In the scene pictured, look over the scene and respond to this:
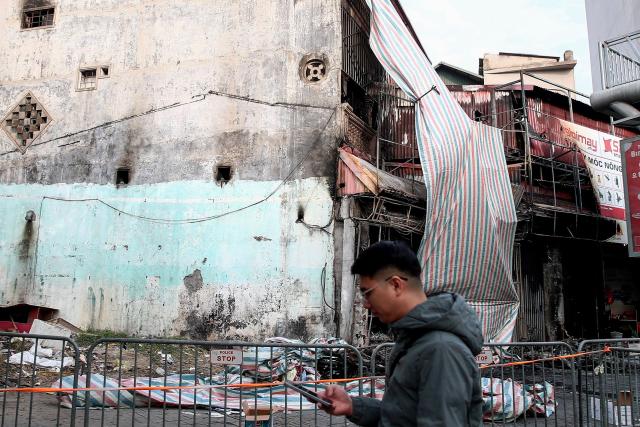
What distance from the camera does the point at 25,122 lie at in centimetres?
1508

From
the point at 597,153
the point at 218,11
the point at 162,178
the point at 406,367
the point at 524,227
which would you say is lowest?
the point at 406,367

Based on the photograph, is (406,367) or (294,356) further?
(294,356)

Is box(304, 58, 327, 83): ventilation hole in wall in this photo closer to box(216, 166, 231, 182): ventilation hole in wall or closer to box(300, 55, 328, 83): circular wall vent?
box(300, 55, 328, 83): circular wall vent

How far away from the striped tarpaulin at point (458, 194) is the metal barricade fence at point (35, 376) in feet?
21.2

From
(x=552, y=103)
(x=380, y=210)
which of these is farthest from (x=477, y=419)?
(x=552, y=103)

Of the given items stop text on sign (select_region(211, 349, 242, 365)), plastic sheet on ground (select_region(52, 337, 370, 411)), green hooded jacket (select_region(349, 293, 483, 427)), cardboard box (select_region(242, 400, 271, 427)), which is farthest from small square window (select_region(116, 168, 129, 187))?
green hooded jacket (select_region(349, 293, 483, 427))

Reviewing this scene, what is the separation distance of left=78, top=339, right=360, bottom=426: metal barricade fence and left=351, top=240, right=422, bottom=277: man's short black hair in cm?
250

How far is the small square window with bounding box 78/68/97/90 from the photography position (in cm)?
1474

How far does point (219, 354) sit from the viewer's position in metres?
4.82

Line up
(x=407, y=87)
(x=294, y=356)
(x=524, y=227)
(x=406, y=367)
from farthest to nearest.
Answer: (x=524, y=227)
(x=407, y=87)
(x=294, y=356)
(x=406, y=367)

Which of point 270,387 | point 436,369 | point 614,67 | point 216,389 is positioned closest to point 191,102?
point 216,389

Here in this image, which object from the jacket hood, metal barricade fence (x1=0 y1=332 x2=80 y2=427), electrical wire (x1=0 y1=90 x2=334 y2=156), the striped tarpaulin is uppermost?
electrical wire (x1=0 y1=90 x2=334 y2=156)

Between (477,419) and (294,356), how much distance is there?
7.28 m

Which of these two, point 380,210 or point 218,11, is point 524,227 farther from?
point 218,11
